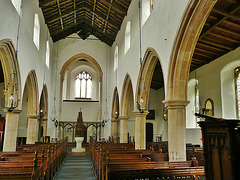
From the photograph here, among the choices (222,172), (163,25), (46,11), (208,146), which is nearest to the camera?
(222,172)

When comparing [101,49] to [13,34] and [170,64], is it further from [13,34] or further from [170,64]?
[170,64]

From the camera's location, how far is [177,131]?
7266 millimetres

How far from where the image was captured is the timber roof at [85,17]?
46.0ft

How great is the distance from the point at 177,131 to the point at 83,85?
17.9 m

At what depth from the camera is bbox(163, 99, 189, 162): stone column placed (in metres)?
7.20

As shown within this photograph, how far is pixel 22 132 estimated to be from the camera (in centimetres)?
1792

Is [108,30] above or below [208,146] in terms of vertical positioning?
above

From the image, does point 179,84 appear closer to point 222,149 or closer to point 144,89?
point 144,89

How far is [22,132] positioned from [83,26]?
31.0 feet

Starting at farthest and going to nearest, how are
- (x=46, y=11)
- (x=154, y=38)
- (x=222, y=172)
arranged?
(x=46, y=11)
(x=154, y=38)
(x=222, y=172)

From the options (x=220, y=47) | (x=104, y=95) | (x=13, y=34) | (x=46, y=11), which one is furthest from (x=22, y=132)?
(x=220, y=47)

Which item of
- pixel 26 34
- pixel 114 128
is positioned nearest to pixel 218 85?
pixel 114 128

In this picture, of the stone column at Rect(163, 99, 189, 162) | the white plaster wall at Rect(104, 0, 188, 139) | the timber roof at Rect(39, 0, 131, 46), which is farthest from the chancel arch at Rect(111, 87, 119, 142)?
the stone column at Rect(163, 99, 189, 162)

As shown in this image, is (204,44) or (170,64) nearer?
(170,64)
